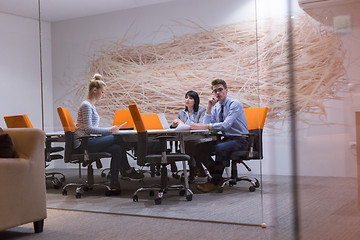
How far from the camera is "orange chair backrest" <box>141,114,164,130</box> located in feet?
13.8

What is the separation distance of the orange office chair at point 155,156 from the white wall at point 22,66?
58.2 inches

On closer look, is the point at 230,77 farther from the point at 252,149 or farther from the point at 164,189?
the point at 164,189

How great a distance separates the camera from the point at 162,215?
4254 millimetres

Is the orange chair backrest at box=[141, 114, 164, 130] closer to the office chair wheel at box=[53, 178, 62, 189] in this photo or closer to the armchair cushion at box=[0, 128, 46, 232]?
the armchair cushion at box=[0, 128, 46, 232]

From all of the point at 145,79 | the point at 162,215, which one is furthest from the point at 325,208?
the point at 145,79

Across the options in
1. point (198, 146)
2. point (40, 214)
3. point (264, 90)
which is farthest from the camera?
point (198, 146)

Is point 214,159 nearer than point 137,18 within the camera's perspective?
Yes

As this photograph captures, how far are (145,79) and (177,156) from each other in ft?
2.65

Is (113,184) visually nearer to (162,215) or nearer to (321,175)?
(162,215)

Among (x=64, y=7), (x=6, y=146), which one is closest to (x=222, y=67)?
(x=6, y=146)

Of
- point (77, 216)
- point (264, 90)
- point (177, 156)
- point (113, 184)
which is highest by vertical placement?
point (264, 90)

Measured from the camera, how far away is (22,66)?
528cm

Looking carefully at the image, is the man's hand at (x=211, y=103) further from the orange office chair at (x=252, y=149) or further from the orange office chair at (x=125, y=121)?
the orange office chair at (x=125, y=121)

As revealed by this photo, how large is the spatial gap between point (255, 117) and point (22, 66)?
2965 millimetres
